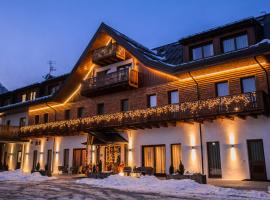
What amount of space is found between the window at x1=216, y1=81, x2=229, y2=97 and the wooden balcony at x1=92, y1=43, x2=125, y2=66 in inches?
371

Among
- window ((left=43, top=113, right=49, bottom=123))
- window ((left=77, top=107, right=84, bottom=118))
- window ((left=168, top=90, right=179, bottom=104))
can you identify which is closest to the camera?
window ((left=168, top=90, right=179, bottom=104))

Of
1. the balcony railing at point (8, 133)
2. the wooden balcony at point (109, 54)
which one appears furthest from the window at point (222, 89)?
the balcony railing at point (8, 133)

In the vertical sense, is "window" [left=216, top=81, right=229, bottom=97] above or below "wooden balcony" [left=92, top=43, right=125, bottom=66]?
below

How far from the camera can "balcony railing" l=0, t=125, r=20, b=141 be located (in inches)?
1310

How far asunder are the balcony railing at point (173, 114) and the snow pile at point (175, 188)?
16.1ft

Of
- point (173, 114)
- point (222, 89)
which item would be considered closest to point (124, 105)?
point (173, 114)

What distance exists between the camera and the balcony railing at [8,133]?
109ft

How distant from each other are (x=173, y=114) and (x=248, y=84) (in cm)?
545

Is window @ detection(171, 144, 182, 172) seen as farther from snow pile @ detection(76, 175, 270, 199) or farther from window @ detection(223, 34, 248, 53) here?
window @ detection(223, 34, 248, 53)

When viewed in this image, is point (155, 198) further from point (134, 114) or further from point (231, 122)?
point (134, 114)

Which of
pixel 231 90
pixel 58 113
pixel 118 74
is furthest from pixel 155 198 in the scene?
pixel 58 113

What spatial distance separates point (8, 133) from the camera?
1326 inches

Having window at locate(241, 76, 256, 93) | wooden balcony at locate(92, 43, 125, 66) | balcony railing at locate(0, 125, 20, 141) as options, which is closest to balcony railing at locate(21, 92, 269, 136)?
window at locate(241, 76, 256, 93)

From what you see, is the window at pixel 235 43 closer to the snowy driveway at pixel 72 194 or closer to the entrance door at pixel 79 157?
the snowy driveway at pixel 72 194
